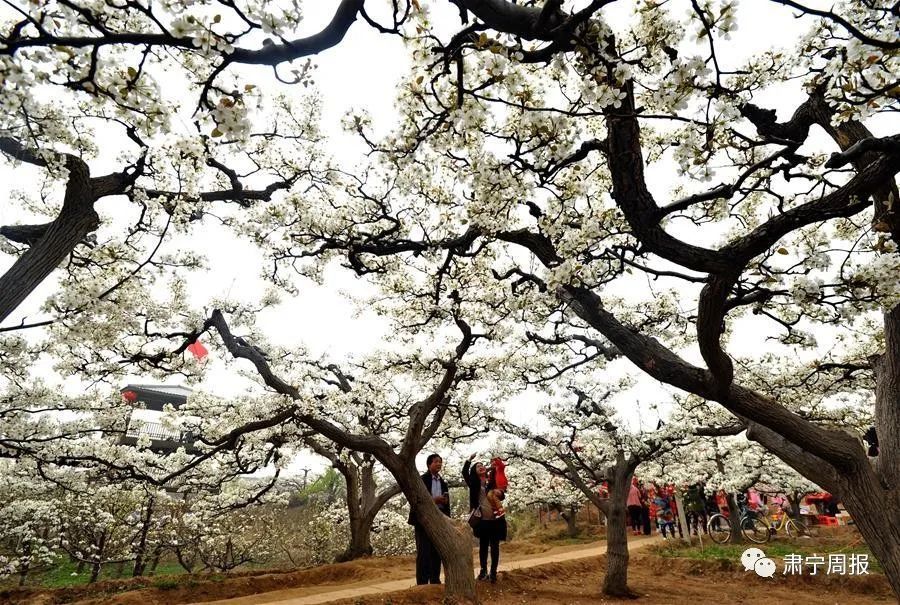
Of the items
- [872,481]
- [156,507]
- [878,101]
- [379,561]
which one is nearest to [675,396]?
[872,481]

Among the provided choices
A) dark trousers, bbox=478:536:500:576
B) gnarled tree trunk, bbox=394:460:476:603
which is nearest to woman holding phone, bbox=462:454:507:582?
dark trousers, bbox=478:536:500:576

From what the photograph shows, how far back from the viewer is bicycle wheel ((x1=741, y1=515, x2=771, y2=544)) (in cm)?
1461

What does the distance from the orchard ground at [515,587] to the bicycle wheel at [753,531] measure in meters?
4.32

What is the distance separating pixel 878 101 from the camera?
8.54 feet

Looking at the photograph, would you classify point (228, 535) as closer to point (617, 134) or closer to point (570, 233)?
point (570, 233)

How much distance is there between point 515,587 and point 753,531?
12.2 meters

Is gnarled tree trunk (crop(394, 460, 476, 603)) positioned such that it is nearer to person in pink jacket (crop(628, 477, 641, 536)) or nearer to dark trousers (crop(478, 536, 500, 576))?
dark trousers (crop(478, 536, 500, 576))

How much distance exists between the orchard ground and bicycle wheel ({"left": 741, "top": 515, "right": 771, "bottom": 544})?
4.32 m

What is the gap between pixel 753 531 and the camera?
15180 mm

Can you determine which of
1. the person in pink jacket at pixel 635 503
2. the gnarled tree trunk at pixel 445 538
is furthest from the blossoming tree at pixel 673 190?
the person in pink jacket at pixel 635 503

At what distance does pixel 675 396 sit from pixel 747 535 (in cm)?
848

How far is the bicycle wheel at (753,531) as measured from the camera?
47.9ft

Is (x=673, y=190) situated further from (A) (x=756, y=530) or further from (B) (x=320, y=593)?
(A) (x=756, y=530)

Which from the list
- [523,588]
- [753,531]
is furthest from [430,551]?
[753,531]
